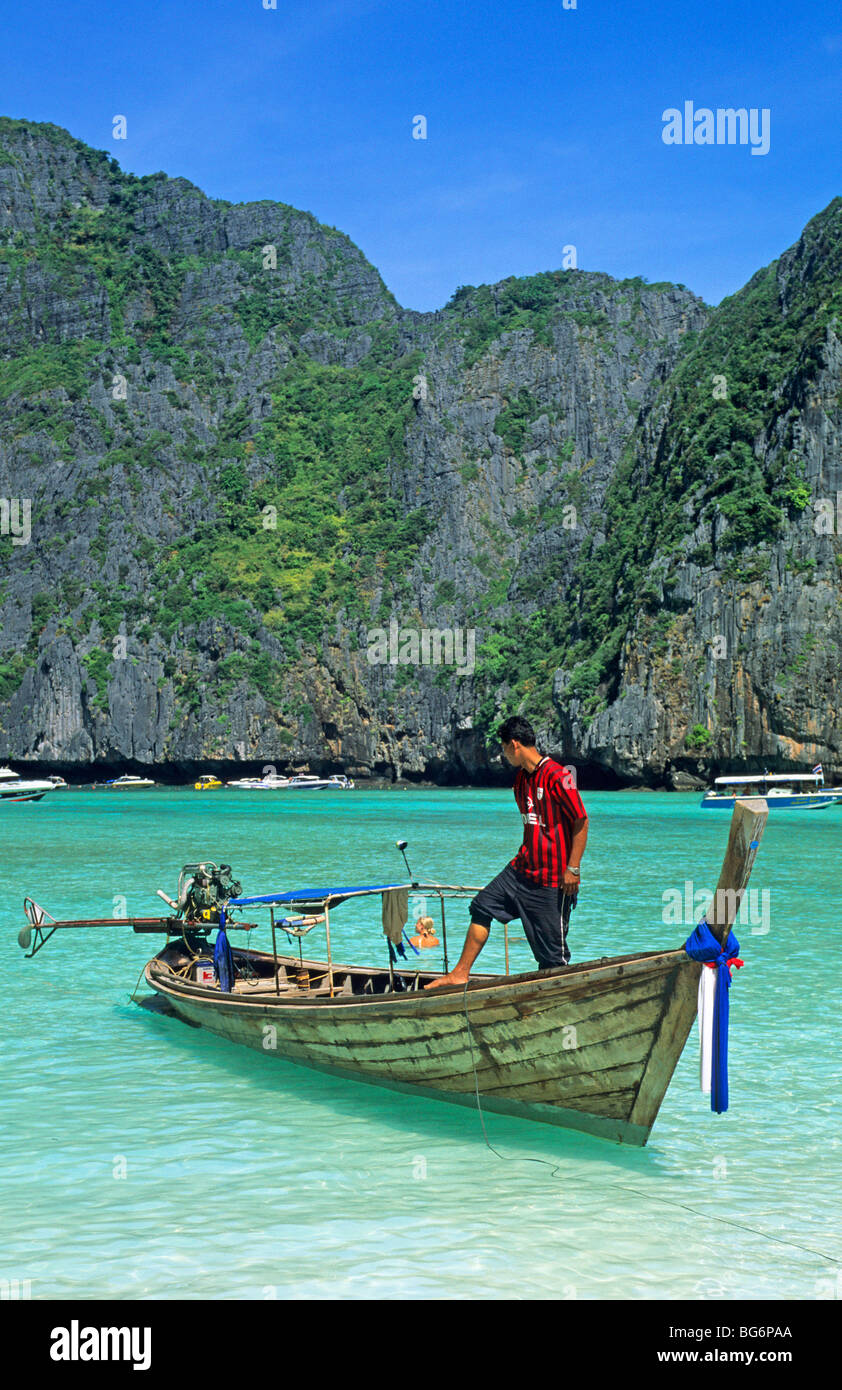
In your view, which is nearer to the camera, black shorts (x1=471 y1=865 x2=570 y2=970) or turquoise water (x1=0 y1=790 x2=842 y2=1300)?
turquoise water (x1=0 y1=790 x2=842 y2=1300)

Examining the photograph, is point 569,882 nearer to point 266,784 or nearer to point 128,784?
point 266,784

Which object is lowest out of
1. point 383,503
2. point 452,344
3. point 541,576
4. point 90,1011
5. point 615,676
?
point 90,1011

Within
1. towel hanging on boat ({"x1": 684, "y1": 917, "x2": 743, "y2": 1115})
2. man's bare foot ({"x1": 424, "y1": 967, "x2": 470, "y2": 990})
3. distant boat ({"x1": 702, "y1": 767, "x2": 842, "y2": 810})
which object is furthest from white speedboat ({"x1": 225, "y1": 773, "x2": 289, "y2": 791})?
towel hanging on boat ({"x1": 684, "y1": 917, "x2": 743, "y2": 1115})

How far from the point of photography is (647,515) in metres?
88.3

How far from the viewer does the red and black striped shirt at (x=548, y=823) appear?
322 inches

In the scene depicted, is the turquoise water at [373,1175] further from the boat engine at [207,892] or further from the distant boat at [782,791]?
the distant boat at [782,791]

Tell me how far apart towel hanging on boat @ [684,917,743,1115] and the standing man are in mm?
1414

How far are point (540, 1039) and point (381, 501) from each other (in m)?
129

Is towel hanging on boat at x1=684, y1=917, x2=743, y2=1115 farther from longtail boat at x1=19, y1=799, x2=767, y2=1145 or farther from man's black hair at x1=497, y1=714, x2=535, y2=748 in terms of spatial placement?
man's black hair at x1=497, y1=714, x2=535, y2=748

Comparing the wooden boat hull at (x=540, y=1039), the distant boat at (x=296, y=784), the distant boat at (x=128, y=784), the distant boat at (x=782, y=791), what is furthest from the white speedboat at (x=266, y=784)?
the wooden boat hull at (x=540, y=1039)

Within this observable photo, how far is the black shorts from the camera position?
834 cm
